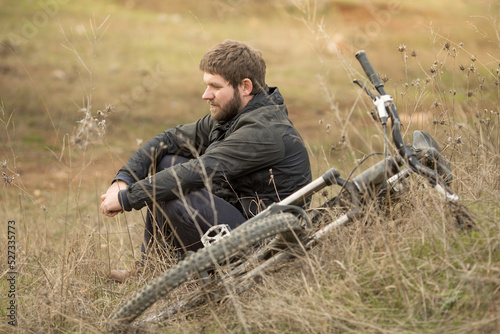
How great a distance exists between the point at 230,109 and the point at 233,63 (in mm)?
300

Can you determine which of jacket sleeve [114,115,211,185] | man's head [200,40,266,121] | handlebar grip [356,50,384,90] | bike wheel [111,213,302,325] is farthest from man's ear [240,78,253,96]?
bike wheel [111,213,302,325]

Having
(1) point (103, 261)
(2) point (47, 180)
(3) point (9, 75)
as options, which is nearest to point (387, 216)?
(1) point (103, 261)

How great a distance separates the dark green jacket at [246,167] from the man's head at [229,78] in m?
0.09

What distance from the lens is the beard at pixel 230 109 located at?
365 cm

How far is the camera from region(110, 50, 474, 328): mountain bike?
2498 millimetres

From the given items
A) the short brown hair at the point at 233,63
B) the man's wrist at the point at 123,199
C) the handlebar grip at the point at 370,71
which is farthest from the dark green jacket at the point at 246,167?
the handlebar grip at the point at 370,71

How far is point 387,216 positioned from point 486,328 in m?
0.92

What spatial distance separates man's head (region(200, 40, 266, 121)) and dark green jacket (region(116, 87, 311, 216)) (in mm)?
88

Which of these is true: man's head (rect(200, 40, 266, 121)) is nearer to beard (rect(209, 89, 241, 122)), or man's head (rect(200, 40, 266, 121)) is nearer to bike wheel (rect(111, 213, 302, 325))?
beard (rect(209, 89, 241, 122))

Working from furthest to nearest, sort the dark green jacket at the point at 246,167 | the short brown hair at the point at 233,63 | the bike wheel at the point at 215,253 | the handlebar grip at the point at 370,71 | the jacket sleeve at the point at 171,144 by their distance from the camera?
the jacket sleeve at the point at 171,144 → the short brown hair at the point at 233,63 → the dark green jacket at the point at 246,167 → the handlebar grip at the point at 370,71 → the bike wheel at the point at 215,253

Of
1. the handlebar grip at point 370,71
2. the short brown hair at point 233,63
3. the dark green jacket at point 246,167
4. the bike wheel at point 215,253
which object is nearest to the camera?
the bike wheel at point 215,253

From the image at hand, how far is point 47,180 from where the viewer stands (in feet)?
27.6

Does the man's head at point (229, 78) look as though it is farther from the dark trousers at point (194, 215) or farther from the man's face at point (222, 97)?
the dark trousers at point (194, 215)

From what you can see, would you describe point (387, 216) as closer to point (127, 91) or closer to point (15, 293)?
point (15, 293)
